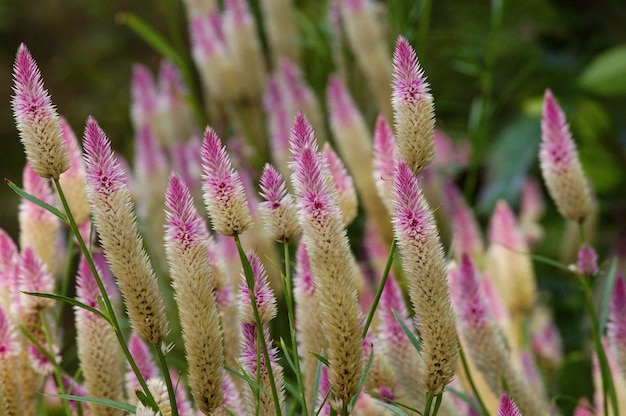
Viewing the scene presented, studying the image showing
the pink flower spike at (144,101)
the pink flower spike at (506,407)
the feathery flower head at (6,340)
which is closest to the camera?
the pink flower spike at (506,407)

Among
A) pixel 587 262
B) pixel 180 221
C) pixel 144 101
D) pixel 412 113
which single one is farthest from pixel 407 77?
pixel 144 101

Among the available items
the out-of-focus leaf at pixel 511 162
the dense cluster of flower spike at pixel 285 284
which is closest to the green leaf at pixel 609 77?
the out-of-focus leaf at pixel 511 162

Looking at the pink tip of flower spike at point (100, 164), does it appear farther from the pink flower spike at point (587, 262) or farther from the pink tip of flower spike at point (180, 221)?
the pink flower spike at point (587, 262)

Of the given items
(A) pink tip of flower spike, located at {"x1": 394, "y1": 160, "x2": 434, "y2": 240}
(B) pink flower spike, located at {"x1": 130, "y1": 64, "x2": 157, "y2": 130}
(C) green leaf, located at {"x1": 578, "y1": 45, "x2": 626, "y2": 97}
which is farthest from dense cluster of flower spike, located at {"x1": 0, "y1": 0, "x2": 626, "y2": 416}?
(C) green leaf, located at {"x1": 578, "y1": 45, "x2": 626, "y2": 97}

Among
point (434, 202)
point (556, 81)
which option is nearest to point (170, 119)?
point (434, 202)

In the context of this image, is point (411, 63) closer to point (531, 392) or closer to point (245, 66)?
point (531, 392)

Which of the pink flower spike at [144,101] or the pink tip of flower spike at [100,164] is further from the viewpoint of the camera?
the pink flower spike at [144,101]

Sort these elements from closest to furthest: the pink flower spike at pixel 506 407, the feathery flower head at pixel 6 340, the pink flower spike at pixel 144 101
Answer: the pink flower spike at pixel 506 407 → the feathery flower head at pixel 6 340 → the pink flower spike at pixel 144 101
